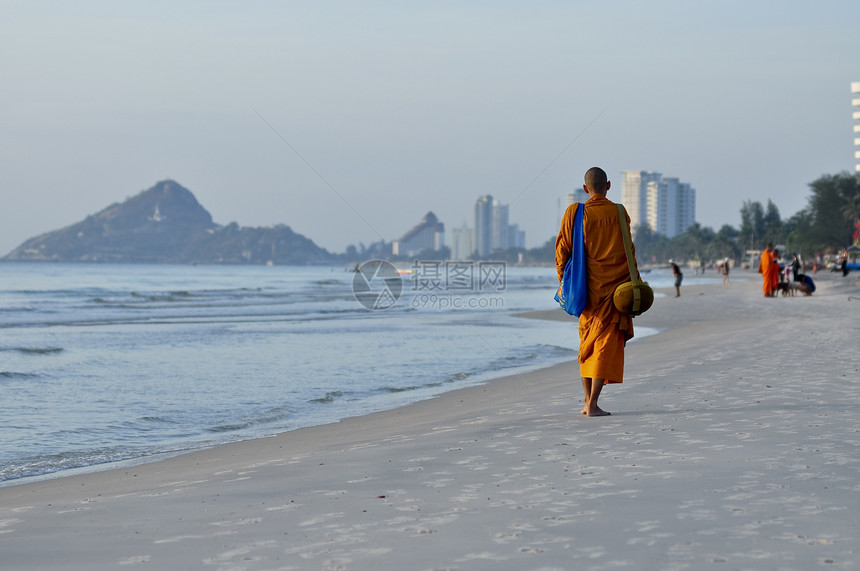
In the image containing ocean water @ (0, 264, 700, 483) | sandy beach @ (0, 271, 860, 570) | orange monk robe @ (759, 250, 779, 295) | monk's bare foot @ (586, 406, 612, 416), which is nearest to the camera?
sandy beach @ (0, 271, 860, 570)

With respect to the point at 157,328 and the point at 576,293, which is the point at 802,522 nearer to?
the point at 576,293

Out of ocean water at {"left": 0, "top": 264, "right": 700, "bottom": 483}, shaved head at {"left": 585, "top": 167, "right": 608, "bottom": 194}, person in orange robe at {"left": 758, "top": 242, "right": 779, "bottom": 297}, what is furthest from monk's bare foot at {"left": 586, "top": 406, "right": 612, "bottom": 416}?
person in orange robe at {"left": 758, "top": 242, "right": 779, "bottom": 297}

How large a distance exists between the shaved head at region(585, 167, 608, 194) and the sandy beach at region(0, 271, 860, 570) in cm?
173

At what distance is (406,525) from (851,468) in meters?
2.41

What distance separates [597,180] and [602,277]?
2.41ft

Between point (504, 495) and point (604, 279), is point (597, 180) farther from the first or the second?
point (504, 495)

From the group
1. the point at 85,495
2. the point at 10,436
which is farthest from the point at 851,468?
the point at 10,436

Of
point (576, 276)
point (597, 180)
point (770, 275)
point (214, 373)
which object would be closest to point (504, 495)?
point (576, 276)

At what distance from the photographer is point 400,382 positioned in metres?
11.2

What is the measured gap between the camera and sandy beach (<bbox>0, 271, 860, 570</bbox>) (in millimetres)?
3217

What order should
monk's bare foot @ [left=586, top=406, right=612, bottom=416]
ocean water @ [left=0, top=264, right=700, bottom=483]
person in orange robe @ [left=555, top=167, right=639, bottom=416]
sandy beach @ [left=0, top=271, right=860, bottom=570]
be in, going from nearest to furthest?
sandy beach @ [left=0, top=271, right=860, bottom=570]
person in orange robe @ [left=555, top=167, right=639, bottom=416]
monk's bare foot @ [left=586, top=406, right=612, bottom=416]
ocean water @ [left=0, top=264, right=700, bottom=483]

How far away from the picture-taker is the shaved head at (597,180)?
6293mm

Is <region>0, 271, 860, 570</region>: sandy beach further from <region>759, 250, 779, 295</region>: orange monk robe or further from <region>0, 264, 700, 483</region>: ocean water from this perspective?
<region>759, 250, 779, 295</region>: orange monk robe

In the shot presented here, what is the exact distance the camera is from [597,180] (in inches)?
248
